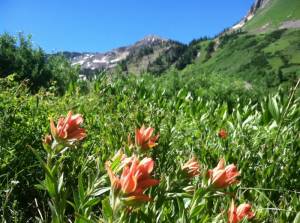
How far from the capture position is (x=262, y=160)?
10.6 ft

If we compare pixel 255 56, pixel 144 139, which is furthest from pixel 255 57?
pixel 144 139

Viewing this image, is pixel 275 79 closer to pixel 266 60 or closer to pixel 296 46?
pixel 266 60

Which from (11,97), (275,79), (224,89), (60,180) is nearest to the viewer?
(60,180)

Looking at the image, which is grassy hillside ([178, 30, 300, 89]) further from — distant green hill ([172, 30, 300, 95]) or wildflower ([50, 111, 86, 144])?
wildflower ([50, 111, 86, 144])

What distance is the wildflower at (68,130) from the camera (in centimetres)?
172

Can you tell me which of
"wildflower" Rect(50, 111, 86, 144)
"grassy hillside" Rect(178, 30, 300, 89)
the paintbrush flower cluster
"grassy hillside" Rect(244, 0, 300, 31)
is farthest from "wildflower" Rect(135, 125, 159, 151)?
"grassy hillside" Rect(244, 0, 300, 31)

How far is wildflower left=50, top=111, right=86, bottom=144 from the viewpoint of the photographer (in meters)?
1.72

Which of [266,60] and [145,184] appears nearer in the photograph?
[145,184]

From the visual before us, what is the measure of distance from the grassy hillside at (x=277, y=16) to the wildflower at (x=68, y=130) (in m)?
163

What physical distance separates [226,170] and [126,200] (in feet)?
1.75

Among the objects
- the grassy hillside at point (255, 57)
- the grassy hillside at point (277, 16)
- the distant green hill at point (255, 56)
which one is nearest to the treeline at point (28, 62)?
the grassy hillside at point (255, 57)

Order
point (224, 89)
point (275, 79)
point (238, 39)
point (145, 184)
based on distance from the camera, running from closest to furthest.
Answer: point (145, 184) → point (224, 89) → point (275, 79) → point (238, 39)

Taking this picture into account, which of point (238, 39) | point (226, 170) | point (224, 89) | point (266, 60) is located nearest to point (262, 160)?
point (226, 170)

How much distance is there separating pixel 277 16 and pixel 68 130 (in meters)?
177
